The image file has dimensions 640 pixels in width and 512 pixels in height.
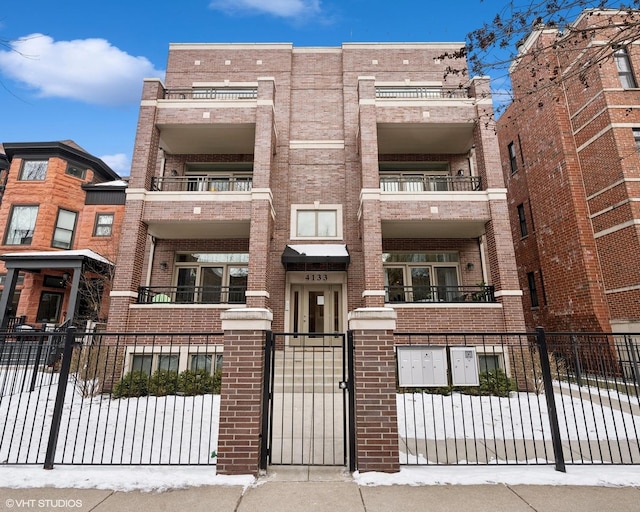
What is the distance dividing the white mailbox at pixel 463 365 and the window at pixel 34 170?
21.4 metres

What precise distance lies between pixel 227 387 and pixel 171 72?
15700mm

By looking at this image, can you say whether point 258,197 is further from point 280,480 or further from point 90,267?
point 90,267

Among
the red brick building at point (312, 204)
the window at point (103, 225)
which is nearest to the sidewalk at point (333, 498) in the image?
the red brick building at point (312, 204)

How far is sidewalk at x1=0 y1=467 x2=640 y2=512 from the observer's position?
130 inches

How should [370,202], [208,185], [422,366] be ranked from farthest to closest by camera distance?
[208,185] → [370,202] → [422,366]

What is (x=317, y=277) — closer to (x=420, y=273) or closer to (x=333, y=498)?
(x=420, y=273)

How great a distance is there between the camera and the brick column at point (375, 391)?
4.06m

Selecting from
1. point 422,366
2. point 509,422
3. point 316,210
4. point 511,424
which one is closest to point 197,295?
point 316,210

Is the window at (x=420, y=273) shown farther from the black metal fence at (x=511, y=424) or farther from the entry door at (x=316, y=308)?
the black metal fence at (x=511, y=424)

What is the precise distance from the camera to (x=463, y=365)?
5426 mm

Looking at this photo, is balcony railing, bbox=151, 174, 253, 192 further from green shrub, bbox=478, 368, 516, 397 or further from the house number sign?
green shrub, bbox=478, 368, 516, 397

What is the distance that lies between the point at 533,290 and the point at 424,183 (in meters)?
7.59

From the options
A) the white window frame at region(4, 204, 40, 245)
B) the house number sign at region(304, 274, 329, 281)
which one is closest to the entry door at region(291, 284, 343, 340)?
the house number sign at region(304, 274, 329, 281)

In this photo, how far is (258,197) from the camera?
35.4 feet
